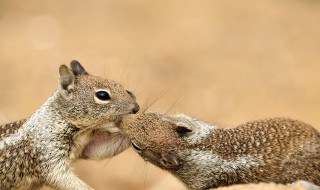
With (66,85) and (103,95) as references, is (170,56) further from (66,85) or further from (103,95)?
(103,95)

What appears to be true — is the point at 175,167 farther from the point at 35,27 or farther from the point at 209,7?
the point at 209,7

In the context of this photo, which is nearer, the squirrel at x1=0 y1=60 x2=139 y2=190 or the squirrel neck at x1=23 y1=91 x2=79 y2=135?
the squirrel at x1=0 y1=60 x2=139 y2=190

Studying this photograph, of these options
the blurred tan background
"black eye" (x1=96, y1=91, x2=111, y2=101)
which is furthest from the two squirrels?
the blurred tan background

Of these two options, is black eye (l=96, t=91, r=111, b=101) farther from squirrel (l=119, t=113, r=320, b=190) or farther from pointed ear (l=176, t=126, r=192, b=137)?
pointed ear (l=176, t=126, r=192, b=137)

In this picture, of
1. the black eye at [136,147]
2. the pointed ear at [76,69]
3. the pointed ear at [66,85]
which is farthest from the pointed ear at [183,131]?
the pointed ear at [76,69]

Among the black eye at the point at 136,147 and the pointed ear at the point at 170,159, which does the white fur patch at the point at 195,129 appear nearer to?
the pointed ear at the point at 170,159

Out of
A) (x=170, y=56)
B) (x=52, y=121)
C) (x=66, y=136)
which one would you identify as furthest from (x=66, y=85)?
(x=170, y=56)

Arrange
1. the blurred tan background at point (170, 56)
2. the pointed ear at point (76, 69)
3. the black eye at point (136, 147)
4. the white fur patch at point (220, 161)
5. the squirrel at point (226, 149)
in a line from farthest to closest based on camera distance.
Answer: the blurred tan background at point (170, 56) < the pointed ear at point (76, 69) < the black eye at point (136, 147) < the white fur patch at point (220, 161) < the squirrel at point (226, 149)
